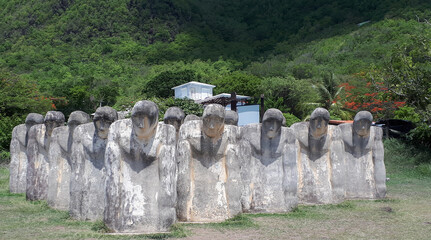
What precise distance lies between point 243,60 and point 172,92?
32.8 meters

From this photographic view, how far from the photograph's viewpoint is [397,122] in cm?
2800

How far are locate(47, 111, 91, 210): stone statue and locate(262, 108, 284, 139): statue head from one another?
13.2 ft

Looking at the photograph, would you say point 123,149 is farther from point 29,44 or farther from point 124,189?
point 29,44

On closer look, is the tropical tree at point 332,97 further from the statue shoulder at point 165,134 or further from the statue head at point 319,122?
the statue shoulder at point 165,134

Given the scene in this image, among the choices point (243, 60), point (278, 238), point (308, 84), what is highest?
point (243, 60)

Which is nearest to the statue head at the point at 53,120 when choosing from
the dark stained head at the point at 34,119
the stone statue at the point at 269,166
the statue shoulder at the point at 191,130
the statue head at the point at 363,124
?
the dark stained head at the point at 34,119

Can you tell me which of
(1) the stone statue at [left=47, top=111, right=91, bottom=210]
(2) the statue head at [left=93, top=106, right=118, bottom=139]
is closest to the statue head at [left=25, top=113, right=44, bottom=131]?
(1) the stone statue at [left=47, top=111, right=91, bottom=210]

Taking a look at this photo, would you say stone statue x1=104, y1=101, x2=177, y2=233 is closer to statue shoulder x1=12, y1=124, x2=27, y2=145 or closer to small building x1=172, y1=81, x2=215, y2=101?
statue shoulder x1=12, y1=124, x2=27, y2=145

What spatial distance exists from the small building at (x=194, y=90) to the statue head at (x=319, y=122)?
1362 inches

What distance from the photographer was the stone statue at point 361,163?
46.5ft

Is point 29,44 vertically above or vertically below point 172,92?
above

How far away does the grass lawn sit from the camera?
29.4ft

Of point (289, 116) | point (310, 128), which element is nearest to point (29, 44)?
point (289, 116)

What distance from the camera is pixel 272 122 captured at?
1190cm
